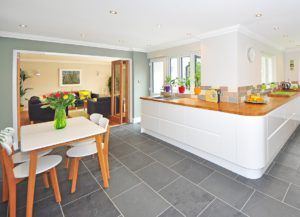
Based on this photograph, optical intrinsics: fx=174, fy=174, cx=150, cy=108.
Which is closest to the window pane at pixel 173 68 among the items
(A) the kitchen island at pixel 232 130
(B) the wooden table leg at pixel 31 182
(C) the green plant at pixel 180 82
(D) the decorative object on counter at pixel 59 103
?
(C) the green plant at pixel 180 82

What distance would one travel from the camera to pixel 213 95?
3.21 m

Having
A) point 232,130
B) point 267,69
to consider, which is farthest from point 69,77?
point 232,130

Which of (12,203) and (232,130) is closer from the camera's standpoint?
(12,203)

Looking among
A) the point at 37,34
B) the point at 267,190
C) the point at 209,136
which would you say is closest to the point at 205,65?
the point at 209,136

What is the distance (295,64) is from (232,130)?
464 centimetres

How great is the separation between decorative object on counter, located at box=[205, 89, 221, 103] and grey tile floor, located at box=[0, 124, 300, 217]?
43.4 inches

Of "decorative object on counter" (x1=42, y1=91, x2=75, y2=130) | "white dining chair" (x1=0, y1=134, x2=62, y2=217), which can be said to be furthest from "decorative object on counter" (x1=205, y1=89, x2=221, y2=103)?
"white dining chair" (x1=0, y1=134, x2=62, y2=217)

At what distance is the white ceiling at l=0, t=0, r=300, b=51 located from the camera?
7.07 ft

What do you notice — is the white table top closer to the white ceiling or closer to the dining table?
the dining table

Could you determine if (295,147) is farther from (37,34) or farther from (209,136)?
(37,34)

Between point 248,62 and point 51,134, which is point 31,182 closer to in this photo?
point 51,134

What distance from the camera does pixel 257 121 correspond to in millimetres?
2121

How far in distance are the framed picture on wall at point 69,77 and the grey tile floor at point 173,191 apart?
6927 millimetres

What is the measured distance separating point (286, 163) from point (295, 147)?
860 mm
